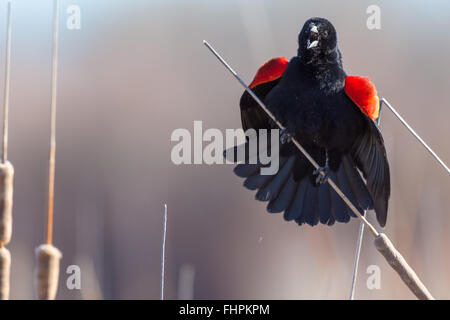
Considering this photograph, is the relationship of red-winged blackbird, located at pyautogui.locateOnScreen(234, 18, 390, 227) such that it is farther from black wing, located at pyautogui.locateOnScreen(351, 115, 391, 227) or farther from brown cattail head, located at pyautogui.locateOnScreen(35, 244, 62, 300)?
brown cattail head, located at pyautogui.locateOnScreen(35, 244, 62, 300)

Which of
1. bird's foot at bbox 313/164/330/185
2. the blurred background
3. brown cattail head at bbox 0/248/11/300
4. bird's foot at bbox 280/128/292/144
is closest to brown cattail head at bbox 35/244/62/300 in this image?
brown cattail head at bbox 0/248/11/300

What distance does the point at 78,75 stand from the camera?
4621 millimetres

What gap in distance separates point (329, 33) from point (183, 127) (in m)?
1.69

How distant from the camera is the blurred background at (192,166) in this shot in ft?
9.82

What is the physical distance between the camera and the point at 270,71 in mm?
2861

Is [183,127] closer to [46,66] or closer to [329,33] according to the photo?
[46,66]

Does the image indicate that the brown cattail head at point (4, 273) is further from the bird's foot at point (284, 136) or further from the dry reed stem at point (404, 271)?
the bird's foot at point (284, 136)

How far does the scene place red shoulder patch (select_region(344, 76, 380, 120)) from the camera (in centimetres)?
260

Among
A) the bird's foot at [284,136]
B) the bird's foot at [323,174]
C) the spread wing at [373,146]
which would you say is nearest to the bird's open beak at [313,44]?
the spread wing at [373,146]

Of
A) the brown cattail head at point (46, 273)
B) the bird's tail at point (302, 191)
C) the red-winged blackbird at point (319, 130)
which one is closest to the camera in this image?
the brown cattail head at point (46, 273)

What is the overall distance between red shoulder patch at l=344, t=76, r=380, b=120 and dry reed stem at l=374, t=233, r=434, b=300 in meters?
0.93

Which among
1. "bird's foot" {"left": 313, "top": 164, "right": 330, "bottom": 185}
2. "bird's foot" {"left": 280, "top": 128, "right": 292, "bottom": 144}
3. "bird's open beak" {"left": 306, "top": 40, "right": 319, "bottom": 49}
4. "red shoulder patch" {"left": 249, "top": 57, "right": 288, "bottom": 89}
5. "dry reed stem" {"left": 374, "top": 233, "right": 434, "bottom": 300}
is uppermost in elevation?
"bird's open beak" {"left": 306, "top": 40, "right": 319, "bottom": 49}
